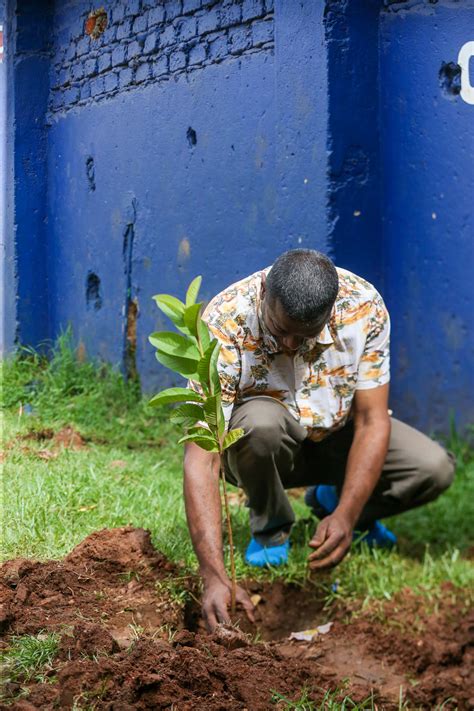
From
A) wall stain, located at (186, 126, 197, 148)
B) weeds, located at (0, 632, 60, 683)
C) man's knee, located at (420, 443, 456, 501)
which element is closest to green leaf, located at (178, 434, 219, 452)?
weeds, located at (0, 632, 60, 683)

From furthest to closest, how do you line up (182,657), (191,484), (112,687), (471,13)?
(471,13) → (191,484) → (182,657) → (112,687)

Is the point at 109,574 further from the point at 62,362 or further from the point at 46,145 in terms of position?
the point at 62,362

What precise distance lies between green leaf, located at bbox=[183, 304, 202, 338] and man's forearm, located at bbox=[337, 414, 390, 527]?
1.03 metres

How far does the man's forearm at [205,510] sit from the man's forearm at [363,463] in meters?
0.52

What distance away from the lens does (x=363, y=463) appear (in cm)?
328

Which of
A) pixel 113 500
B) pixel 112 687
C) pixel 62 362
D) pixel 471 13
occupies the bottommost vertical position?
pixel 112 687

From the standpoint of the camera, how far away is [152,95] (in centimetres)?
458

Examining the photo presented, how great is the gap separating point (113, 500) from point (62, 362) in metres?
1.17

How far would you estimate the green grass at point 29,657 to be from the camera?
2.24m

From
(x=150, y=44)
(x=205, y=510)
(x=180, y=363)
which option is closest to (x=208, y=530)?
(x=205, y=510)

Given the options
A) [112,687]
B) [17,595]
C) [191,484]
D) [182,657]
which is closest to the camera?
[112,687]

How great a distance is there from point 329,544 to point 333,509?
0.88 metres

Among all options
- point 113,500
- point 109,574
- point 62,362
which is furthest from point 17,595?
point 62,362

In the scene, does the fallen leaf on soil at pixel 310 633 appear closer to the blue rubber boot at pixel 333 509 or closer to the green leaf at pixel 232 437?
the blue rubber boot at pixel 333 509
